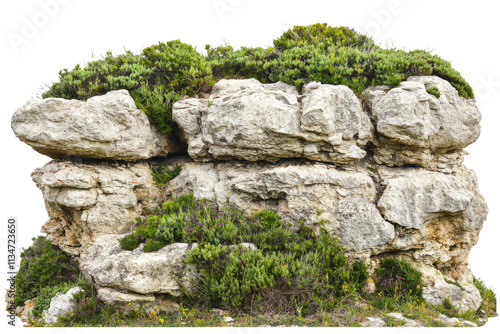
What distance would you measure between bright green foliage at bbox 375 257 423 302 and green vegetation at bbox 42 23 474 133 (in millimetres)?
5164

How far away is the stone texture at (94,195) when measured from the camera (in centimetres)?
1105

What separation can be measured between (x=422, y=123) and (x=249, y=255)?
594 cm

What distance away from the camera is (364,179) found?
10844 mm

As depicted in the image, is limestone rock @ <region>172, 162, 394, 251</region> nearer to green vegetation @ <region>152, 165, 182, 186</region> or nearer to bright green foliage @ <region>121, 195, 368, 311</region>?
bright green foliage @ <region>121, 195, 368, 311</region>

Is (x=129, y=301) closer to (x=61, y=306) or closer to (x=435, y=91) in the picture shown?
(x=61, y=306)

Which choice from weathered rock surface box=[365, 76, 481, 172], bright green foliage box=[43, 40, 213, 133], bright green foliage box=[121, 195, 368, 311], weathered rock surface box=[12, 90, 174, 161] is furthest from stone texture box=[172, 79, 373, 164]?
weathered rock surface box=[12, 90, 174, 161]

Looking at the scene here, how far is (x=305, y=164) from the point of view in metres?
→ 11.1

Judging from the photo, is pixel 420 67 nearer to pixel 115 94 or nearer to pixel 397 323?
pixel 397 323

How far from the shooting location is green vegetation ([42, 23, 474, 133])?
11.8 m

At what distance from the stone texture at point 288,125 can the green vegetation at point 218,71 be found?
1.15 meters

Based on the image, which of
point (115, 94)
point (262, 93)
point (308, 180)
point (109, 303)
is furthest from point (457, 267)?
point (115, 94)

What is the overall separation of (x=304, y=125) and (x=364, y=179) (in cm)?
234

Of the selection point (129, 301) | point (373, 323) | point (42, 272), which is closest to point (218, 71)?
point (129, 301)

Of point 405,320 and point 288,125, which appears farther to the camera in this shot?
point 288,125
